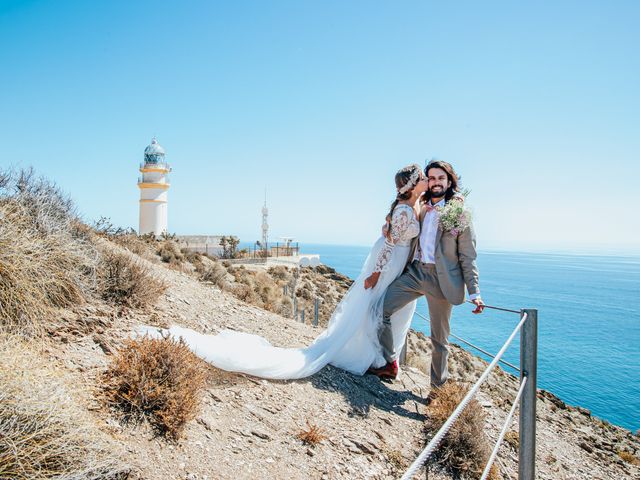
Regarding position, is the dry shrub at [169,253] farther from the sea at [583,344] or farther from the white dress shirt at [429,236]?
the sea at [583,344]

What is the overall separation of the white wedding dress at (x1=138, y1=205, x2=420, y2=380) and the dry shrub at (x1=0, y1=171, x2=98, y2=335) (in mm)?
939

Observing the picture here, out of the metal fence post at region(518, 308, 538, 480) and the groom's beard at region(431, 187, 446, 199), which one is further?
the groom's beard at region(431, 187, 446, 199)

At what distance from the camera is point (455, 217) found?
3.73 metres

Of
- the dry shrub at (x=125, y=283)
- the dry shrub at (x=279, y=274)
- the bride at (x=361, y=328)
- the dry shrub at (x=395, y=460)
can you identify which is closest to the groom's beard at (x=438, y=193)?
the bride at (x=361, y=328)

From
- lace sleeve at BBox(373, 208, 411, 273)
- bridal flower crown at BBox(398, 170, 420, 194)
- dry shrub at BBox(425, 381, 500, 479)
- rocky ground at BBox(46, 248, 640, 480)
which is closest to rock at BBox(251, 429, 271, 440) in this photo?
rocky ground at BBox(46, 248, 640, 480)

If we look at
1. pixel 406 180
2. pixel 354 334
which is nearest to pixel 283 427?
pixel 354 334

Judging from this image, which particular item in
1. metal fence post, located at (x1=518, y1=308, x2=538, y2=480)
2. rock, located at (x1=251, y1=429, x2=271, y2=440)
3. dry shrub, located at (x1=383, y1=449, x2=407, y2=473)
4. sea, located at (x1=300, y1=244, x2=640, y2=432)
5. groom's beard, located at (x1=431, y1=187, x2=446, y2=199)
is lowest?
sea, located at (x1=300, y1=244, x2=640, y2=432)

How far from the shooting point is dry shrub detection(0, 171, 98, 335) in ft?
10.3

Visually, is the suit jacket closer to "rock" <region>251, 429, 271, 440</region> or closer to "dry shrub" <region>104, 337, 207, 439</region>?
"rock" <region>251, 429, 271, 440</region>

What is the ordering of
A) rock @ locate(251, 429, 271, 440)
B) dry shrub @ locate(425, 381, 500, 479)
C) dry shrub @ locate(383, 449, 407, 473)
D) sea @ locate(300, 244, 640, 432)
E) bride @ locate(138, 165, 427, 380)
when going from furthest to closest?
sea @ locate(300, 244, 640, 432) < bride @ locate(138, 165, 427, 380) < dry shrub @ locate(425, 381, 500, 479) < dry shrub @ locate(383, 449, 407, 473) < rock @ locate(251, 429, 271, 440)

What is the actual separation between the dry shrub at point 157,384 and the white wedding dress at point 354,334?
34.0 inches

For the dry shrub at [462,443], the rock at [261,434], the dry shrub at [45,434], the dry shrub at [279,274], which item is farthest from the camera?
the dry shrub at [279,274]

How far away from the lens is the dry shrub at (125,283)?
445 cm

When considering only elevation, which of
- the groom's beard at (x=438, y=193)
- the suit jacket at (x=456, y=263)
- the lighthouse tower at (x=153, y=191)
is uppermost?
the lighthouse tower at (x=153, y=191)
